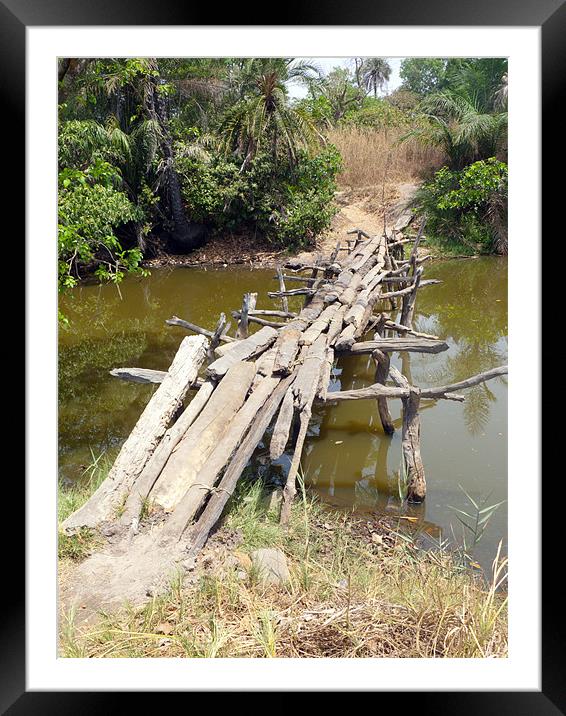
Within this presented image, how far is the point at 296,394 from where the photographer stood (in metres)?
4.81

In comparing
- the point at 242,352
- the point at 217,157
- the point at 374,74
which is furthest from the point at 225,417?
the point at 374,74

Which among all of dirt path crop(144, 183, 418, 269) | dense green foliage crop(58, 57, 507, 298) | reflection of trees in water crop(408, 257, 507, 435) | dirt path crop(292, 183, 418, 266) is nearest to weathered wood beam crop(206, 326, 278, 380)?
reflection of trees in water crop(408, 257, 507, 435)

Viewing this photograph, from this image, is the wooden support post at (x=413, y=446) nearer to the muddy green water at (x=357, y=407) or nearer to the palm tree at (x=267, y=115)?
the muddy green water at (x=357, y=407)

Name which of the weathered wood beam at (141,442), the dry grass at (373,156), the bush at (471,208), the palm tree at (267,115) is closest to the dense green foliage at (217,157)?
the palm tree at (267,115)

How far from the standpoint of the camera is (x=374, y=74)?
30.4 m

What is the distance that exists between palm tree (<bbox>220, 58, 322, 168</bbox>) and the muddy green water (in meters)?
4.93

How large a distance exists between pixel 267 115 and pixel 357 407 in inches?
453

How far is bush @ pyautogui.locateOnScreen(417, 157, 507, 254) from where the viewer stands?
17.4m

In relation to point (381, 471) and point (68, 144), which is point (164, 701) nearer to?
point (381, 471)

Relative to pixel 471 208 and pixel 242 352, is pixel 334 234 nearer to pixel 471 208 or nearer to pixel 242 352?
pixel 471 208

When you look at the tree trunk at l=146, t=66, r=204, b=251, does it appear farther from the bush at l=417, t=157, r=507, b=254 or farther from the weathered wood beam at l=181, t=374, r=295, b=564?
the weathered wood beam at l=181, t=374, r=295, b=564
